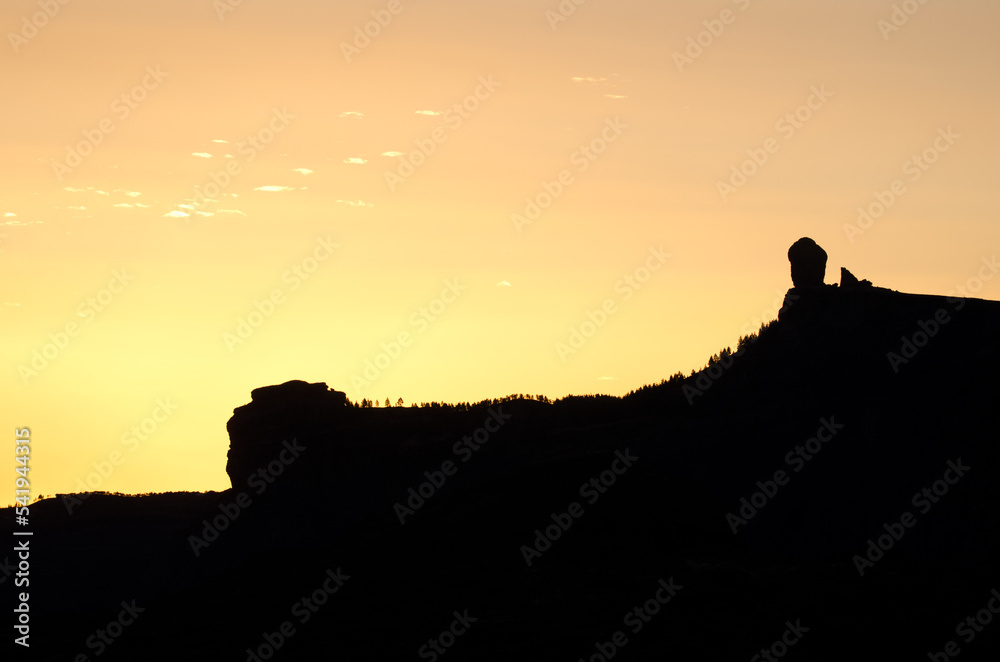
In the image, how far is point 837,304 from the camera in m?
51.4

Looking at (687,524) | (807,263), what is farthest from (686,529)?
(807,263)

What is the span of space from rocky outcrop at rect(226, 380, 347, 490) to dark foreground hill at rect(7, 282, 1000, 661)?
716 centimetres

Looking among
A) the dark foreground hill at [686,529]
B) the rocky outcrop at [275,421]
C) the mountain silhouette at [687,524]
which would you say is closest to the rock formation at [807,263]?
the mountain silhouette at [687,524]

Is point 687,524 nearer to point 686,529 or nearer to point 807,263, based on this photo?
point 686,529

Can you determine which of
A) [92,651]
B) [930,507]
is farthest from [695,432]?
[92,651]

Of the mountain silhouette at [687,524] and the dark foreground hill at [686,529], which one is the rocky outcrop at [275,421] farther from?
the dark foreground hill at [686,529]

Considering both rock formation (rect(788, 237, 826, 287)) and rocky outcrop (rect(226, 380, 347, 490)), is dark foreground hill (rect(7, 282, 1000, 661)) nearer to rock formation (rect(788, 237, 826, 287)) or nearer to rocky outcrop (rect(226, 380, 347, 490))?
rock formation (rect(788, 237, 826, 287))

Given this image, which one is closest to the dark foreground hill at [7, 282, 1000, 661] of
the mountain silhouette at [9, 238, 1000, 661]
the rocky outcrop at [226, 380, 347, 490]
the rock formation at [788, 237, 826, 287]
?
the mountain silhouette at [9, 238, 1000, 661]

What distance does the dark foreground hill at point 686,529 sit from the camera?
38.3 m

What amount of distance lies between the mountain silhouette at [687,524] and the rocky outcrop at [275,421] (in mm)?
6485

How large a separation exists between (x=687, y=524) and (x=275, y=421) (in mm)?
30968

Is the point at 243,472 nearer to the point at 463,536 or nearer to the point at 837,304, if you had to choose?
the point at 463,536

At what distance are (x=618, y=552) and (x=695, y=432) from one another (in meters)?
6.75

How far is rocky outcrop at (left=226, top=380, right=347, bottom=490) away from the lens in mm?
68250
